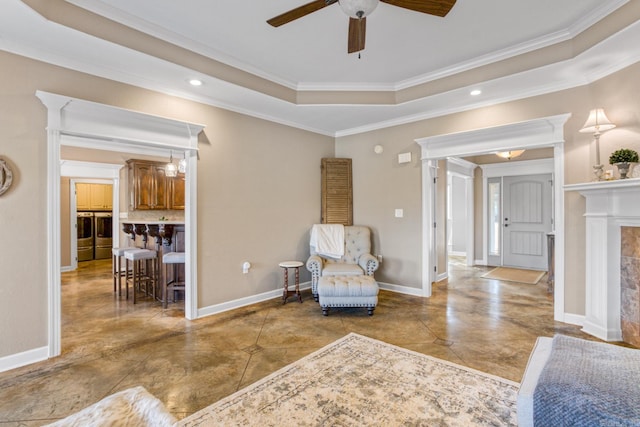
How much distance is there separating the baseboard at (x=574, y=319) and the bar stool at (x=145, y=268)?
16.9 feet

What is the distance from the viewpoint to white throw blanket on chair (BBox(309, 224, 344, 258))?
181 inches

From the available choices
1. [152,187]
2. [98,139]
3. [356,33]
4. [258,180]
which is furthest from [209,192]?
[152,187]

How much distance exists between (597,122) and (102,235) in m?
9.78

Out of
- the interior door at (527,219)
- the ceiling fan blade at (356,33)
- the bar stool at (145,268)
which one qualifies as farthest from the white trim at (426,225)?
the bar stool at (145,268)

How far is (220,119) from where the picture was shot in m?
3.87

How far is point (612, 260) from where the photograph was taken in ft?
9.78

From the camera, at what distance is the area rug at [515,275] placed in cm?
556

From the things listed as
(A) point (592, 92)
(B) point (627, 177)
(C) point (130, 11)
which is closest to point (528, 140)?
(A) point (592, 92)

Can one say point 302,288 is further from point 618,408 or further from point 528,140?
point 618,408

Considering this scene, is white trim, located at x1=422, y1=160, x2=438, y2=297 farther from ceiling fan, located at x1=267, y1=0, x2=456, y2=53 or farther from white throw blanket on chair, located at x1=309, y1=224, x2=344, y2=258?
ceiling fan, located at x1=267, y1=0, x2=456, y2=53

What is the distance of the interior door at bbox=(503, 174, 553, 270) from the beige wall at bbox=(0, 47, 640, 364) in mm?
3615

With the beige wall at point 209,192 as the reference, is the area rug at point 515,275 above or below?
below

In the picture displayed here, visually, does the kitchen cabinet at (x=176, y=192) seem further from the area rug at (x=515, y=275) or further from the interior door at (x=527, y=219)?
the interior door at (x=527, y=219)

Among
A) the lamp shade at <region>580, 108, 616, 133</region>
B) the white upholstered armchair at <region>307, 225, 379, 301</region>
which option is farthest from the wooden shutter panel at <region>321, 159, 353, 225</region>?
the lamp shade at <region>580, 108, 616, 133</region>
